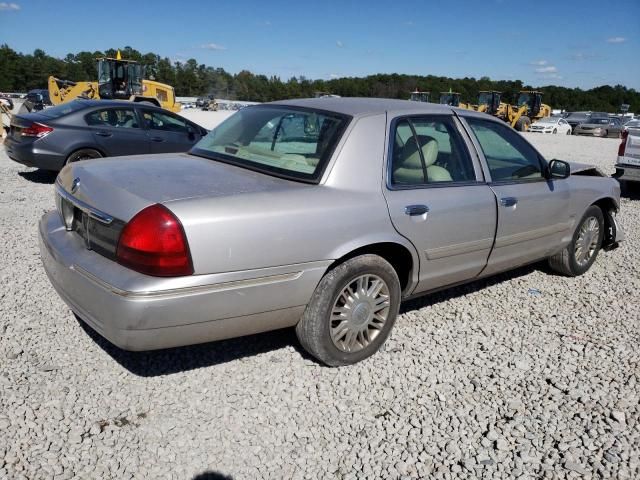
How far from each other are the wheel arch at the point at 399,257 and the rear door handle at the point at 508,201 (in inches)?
37.7

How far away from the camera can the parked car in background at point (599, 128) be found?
35.9 m

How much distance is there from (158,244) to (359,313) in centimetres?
134

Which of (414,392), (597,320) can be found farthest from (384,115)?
(597,320)

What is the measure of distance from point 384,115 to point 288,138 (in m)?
0.67

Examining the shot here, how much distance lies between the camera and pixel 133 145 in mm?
9203

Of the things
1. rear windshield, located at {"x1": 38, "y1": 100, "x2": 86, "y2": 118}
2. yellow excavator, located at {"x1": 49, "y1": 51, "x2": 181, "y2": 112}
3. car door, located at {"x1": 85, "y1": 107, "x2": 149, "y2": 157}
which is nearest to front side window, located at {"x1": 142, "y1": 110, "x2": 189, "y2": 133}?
car door, located at {"x1": 85, "y1": 107, "x2": 149, "y2": 157}

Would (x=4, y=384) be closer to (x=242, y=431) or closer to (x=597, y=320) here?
(x=242, y=431)

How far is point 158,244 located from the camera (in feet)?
8.57

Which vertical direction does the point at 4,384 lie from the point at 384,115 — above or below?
below

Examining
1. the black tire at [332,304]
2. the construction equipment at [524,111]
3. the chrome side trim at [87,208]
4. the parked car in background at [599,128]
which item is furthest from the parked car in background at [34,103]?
the parked car in background at [599,128]

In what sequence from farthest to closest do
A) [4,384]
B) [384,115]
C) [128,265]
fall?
[384,115] → [4,384] → [128,265]

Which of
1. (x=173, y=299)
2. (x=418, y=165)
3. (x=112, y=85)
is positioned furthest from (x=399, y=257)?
(x=112, y=85)

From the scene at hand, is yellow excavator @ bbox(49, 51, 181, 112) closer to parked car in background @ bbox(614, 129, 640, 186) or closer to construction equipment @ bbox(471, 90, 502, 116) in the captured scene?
parked car in background @ bbox(614, 129, 640, 186)

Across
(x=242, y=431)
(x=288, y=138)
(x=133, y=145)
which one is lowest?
(x=242, y=431)
